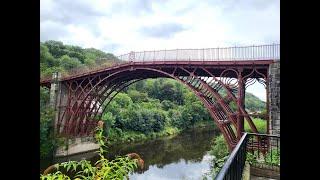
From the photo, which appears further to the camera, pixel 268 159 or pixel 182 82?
pixel 182 82

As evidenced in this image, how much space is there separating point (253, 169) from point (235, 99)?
9.27 metres

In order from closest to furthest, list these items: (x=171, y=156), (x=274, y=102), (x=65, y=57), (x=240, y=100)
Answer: (x=274, y=102), (x=240, y=100), (x=171, y=156), (x=65, y=57)

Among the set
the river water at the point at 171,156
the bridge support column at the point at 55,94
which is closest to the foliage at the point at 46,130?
the bridge support column at the point at 55,94

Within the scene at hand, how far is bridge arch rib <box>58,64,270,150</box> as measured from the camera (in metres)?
14.5

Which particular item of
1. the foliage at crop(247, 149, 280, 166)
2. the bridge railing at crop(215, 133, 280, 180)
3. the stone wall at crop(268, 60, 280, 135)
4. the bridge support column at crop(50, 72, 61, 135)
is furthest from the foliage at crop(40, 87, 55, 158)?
the bridge railing at crop(215, 133, 280, 180)

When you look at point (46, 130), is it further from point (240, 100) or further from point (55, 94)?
point (240, 100)

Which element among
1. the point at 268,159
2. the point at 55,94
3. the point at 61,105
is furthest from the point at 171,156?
the point at 268,159

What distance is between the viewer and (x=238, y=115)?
13.7 m

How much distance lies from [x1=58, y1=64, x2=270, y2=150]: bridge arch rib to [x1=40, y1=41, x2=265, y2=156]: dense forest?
1318 millimetres

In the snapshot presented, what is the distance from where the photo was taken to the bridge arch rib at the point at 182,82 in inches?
570

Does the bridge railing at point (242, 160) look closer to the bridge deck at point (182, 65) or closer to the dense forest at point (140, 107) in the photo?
the bridge deck at point (182, 65)

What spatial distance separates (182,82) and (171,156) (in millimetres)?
9259

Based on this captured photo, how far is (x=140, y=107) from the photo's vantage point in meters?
37.1
